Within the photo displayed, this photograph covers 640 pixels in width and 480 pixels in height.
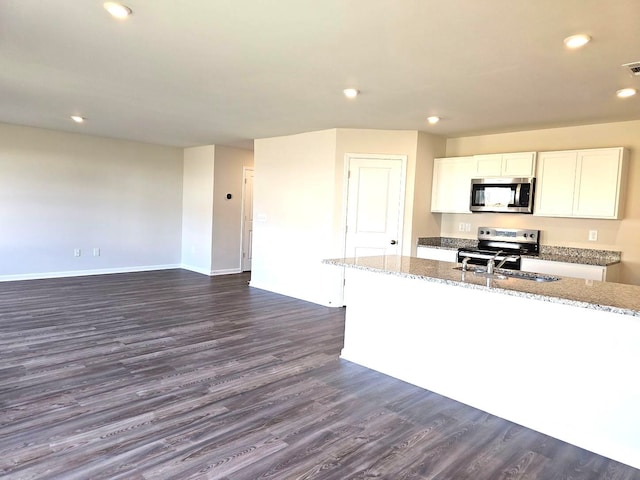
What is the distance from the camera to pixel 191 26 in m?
2.55

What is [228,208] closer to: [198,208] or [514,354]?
[198,208]

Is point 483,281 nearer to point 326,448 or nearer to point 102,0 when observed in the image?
point 326,448

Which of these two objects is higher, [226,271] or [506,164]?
[506,164]

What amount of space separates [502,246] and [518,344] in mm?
2830

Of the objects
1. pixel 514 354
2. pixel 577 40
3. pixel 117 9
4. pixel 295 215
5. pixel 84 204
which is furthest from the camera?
pixel 84 204

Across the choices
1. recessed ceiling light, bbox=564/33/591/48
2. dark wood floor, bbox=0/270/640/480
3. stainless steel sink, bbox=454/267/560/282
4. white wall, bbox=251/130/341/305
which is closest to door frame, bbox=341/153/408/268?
white wall, bbox=251/130/341/305

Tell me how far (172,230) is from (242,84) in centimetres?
523

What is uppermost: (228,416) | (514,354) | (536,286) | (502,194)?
(502,194)

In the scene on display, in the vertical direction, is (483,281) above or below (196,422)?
above

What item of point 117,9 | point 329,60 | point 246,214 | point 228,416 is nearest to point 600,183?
point 329,60

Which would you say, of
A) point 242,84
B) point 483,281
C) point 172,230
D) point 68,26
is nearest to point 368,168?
point 242,84

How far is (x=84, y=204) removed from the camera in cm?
713

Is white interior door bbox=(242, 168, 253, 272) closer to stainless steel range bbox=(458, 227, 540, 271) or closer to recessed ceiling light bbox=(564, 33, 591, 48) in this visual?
stainless steel range bbox=(458, 227, 540, 271)

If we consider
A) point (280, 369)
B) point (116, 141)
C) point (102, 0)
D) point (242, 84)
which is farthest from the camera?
point (116, 141)
